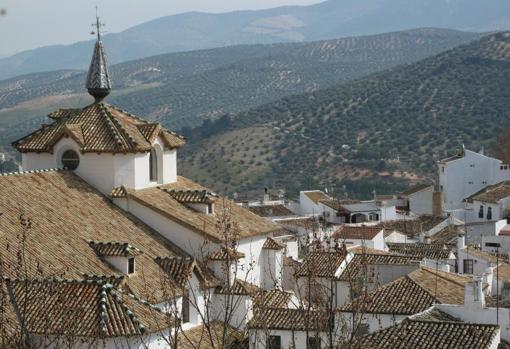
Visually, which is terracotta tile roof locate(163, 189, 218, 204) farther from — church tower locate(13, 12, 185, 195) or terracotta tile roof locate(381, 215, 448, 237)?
terracotta tile roof locate(381, 215, 448, 237)

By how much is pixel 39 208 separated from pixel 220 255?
5190mm

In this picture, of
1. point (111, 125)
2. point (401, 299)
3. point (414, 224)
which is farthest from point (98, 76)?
point (414, 224)

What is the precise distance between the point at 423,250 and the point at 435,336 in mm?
21670

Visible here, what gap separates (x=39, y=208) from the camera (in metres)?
29.4

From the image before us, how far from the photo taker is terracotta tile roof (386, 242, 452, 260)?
4244 cm

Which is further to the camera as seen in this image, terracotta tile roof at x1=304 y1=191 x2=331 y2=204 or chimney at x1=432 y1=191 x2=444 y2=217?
chimney at x1=432 y1=191 x2=444 y2=217

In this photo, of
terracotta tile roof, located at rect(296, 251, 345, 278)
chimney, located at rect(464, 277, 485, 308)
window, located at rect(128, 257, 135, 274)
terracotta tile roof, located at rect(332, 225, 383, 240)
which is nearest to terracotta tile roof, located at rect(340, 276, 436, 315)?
chimney, located at rect(464, 277, 485, 308)

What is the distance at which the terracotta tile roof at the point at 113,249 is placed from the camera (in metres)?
28.0

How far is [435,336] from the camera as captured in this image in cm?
2291

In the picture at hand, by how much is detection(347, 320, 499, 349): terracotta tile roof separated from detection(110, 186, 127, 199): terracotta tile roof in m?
A: 11.8

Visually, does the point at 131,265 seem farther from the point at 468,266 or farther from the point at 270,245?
the point at 468,266

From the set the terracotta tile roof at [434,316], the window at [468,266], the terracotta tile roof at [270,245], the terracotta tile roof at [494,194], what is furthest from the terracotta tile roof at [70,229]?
the terracotta tile roof at [494,194]

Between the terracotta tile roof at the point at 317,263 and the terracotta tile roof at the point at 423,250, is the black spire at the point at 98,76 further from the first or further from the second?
the terracotta tile roof at the point at 423,250

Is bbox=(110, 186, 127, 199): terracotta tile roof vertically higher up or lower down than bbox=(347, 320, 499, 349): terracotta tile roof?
higher up
